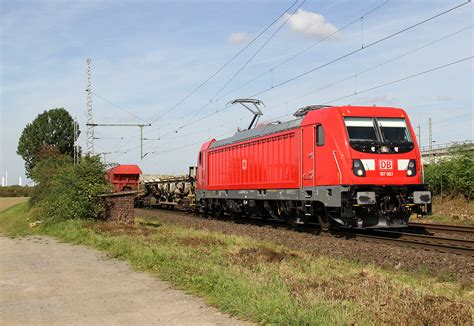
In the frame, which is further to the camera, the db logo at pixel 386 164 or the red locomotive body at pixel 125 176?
the red locomotive body at pixel 125 176

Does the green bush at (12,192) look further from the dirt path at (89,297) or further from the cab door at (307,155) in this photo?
the dirt path at (89,297)

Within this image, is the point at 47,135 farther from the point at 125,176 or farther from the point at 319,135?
the point at 319,135

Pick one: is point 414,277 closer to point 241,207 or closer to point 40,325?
point 40,325

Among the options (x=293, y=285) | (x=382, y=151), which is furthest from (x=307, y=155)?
(x=293, y=285)

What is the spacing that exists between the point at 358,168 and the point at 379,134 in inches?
57.2

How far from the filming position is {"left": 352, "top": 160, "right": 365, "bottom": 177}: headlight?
14062mm

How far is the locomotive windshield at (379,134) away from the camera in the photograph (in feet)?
47.4

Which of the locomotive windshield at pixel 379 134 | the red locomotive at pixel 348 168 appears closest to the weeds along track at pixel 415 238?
the red locomotive at pixel 348 168

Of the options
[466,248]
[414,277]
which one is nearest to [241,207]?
[466,248]

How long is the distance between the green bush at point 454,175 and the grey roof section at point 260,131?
12.3 m

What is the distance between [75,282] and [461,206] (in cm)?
2230

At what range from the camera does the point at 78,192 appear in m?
19.8

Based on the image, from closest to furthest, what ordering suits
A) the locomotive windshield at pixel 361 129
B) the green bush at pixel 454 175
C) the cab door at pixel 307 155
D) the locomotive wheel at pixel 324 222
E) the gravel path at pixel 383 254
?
the gravel path at pixel 383 254
the locomotive windshield at pixel 361 129
the cab door at pixel 307 155
the locomotive wheel at pixel 324 222
the green bush at pixel 454 175

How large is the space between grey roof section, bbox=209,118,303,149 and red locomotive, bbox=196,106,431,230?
0.20ft
